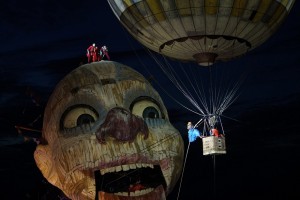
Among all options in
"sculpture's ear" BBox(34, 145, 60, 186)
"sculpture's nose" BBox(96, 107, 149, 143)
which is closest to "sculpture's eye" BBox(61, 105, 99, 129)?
"sculpture's nose" BBox(96, 107, 149, 143)

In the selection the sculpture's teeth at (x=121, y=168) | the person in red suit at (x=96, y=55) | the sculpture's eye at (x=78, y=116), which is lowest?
the sculpture's teeth at (x=121, y=168)

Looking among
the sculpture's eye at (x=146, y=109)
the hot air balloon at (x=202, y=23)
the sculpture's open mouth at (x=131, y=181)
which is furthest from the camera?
the hot air balloon at (x=202, y=23)

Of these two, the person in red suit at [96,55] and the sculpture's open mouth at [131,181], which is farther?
the person in red suit at [96,55]

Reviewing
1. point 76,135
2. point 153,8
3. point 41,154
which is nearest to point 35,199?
point 41,154

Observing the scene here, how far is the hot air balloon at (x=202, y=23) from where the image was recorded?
38.1 feet

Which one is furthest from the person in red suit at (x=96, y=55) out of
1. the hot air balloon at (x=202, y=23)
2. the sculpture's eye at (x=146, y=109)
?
the sculpture's eye at (x=146, y=109)

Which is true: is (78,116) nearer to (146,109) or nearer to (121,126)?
(121,126)

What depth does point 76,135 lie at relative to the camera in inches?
404

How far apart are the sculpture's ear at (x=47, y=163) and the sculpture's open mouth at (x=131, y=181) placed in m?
1.15

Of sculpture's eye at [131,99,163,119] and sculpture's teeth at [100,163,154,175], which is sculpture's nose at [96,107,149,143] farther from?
sculpture's teeth at [100,163,154,175]

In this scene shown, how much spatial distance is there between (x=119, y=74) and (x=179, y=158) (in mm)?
2231

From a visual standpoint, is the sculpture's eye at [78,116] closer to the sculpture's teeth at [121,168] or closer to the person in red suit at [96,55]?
the sculpture's teeth at [121,168]

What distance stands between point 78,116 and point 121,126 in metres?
1.01

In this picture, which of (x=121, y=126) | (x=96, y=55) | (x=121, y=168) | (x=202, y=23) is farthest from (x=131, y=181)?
(x=202, y=23)
